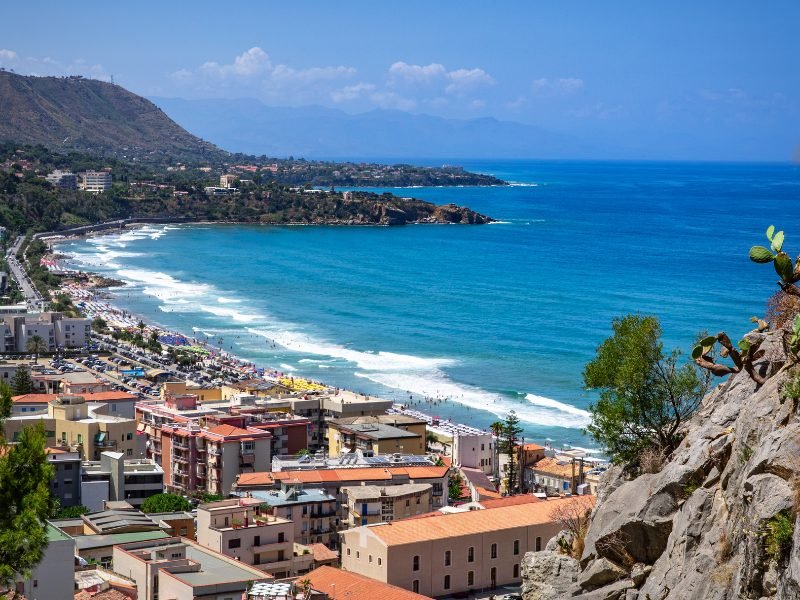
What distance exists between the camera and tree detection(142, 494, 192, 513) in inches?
1217

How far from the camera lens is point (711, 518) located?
13055 millimetres

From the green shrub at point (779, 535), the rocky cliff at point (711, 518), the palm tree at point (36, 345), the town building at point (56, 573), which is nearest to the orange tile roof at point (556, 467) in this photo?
the town building at point (56, 573)

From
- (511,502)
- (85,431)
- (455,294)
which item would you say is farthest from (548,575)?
(455,294)

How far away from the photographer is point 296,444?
3931 cm

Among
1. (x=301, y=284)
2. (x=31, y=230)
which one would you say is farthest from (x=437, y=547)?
(x=31, y=230)

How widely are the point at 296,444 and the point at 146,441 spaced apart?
14.9 feet

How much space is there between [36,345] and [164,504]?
107ft

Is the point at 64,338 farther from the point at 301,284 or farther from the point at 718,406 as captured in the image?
the point at 718,406

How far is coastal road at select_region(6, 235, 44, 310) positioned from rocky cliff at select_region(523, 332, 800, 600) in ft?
197

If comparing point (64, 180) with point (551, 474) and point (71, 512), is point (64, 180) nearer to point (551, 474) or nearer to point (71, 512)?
point (551, 474)

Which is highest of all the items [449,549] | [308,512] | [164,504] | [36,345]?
[449,549]

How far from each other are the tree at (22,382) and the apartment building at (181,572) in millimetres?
24030

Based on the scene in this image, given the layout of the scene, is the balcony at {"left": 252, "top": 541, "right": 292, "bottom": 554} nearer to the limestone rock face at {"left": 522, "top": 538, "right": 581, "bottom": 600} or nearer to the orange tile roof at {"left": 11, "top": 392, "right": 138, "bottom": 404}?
the limestone rock face at {"left": 522, "top": 538, "right": 581, "bottom": 600}

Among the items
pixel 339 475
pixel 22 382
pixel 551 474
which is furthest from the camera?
pixel 22 382
